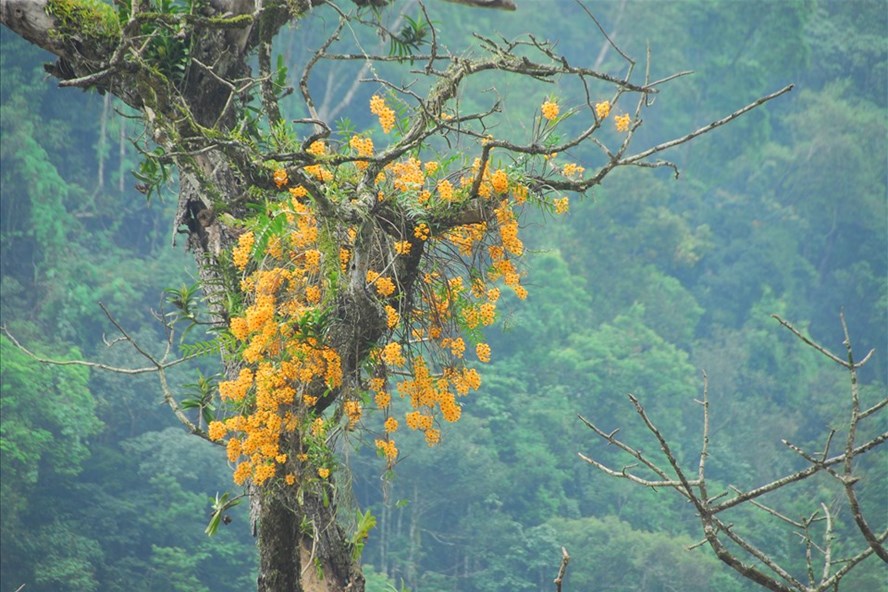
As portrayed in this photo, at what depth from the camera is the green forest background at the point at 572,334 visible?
19000mm

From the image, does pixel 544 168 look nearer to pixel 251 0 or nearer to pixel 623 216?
pixel 251 0

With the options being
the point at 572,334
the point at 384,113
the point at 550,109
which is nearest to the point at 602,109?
the point at 550,109

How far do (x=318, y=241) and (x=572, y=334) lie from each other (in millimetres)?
21942

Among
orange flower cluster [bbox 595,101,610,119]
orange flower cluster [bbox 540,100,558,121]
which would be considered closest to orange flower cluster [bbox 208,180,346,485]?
orange flower cluster [bbox 540,100,558,121]

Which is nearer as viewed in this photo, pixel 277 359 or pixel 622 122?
pixel 277 359

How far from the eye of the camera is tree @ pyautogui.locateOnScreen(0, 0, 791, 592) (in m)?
3.19

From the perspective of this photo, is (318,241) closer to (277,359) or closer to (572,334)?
(277,359)

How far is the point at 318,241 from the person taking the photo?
325 cm

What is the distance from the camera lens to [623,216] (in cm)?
2766

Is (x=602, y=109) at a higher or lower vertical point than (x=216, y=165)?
lower

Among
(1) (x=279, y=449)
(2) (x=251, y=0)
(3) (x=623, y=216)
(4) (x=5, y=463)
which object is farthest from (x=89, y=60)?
(3) (x=623, y=216)

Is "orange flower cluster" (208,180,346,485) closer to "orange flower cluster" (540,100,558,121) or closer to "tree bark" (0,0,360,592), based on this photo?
"tree bark" (0,0,360,592)

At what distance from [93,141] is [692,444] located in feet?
42.5

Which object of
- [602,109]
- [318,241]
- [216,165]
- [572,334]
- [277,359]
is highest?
[572,334]
